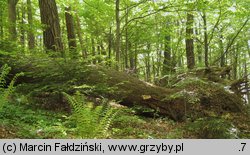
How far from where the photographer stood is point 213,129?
15.4 ft

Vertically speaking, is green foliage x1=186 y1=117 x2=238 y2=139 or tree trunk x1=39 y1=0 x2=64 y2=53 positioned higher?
tree trunk x1=39 y1=0 x2=64 y2=53

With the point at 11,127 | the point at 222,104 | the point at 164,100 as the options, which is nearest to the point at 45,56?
the point at 11,127

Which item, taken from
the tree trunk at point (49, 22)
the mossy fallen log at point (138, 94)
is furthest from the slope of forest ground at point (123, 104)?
the tree trunk at point (49, 22)

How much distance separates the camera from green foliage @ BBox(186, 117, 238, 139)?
15.3ft

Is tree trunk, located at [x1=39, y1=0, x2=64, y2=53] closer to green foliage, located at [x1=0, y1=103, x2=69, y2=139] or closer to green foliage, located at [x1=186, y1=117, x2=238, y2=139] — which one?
green foliage, located at [x1=0, y1=103, x2=69, y2=139]

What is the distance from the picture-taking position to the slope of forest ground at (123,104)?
15.8ft

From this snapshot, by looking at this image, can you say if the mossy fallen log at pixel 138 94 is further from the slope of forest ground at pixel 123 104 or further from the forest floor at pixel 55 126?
the forest floor at pixel 55 126

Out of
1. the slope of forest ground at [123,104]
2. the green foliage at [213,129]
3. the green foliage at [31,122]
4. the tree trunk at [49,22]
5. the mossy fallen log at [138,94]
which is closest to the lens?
the green foliage at [31,122]

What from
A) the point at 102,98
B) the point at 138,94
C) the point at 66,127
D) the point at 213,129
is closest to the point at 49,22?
the point at 102,98

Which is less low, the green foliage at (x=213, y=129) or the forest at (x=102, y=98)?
the forest at (x=102, y=98)

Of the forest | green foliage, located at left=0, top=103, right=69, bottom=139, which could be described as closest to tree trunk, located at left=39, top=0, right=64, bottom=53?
the forest

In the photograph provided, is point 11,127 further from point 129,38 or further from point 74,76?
point 129,38

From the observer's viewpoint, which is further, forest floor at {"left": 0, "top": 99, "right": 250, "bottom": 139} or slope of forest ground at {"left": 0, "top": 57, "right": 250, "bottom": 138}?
slope of forest ground at {"left": 0, "top": 57, "right": 250, "bottom": 138}

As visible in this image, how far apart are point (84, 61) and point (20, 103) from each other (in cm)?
173
